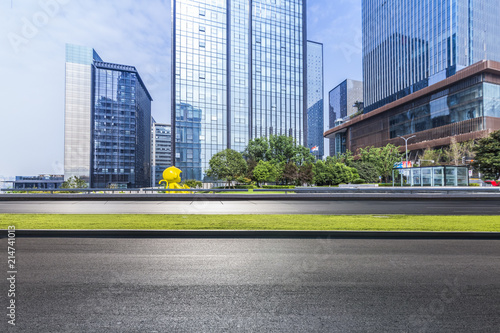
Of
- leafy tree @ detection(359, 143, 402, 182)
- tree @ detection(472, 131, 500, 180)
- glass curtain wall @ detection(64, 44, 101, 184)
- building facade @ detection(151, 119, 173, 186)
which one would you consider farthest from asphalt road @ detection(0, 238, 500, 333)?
building facade @ detection(151, 119, 173, 186)

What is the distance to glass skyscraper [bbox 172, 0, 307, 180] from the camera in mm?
76625

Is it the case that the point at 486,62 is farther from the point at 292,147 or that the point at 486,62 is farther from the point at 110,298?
the point at 110,298

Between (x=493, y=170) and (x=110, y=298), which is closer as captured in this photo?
(x=110, y=298)

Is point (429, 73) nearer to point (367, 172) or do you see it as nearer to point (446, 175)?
point (367, 172)

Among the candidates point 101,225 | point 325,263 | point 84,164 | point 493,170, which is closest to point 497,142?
point 493,170

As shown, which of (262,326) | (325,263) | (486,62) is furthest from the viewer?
(486,62)

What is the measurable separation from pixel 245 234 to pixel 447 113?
75865mm

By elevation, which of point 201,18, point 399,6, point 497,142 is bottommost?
point 497,142

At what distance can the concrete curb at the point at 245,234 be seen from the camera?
307 inches

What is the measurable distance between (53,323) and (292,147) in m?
63.6

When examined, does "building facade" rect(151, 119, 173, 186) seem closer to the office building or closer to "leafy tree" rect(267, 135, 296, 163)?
the office building

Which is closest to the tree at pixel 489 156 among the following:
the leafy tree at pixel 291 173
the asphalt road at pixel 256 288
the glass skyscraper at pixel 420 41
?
the leafy tree at pixel 291 173

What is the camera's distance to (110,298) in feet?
13.3

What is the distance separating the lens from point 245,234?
7.99 m
